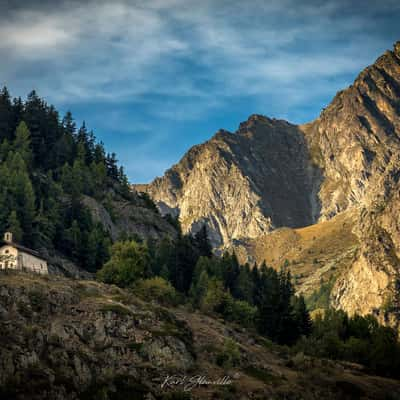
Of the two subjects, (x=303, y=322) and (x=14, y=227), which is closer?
(x=14, y=227)

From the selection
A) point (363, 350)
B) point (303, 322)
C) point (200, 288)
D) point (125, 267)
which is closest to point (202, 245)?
point (200, 288)

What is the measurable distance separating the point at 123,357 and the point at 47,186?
3781 inches

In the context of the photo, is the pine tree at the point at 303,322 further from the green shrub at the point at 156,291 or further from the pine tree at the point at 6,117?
the pine tree at the point at 6,117

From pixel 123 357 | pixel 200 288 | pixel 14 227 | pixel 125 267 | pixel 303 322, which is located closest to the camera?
pixel 123 357

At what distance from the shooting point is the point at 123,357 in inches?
2741

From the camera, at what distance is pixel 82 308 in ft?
257

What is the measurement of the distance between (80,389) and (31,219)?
80.5 m

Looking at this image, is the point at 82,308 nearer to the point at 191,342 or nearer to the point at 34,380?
the point at 191,342

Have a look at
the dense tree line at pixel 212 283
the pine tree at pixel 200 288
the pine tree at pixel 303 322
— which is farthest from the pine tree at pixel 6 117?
the pine tree at pixel 303 322

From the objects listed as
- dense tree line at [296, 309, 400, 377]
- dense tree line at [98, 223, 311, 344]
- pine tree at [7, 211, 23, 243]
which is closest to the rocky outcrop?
dense tree line at [98, 223, 311, 344]

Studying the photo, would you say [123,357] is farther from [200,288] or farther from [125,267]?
[200,288]

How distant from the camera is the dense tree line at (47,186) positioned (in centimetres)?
13500

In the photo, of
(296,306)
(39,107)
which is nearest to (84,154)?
(39,107)

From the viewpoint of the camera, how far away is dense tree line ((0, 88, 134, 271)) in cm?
13500
